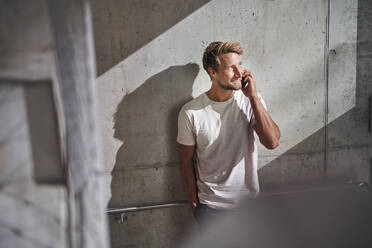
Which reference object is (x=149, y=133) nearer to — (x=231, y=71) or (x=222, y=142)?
(x=222, y=142)

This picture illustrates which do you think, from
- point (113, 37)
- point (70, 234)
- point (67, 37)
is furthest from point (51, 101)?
point (113, 37)

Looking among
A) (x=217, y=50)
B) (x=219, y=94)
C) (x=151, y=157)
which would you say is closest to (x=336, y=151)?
(x=219, y=94)

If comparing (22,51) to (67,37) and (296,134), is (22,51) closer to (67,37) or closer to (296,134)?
(67,37)

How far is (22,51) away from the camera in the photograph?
1027mm

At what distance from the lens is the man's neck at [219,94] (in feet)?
8.44

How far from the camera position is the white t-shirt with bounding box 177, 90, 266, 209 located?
2574mm

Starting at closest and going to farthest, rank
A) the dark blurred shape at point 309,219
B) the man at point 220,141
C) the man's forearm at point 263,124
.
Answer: the man's forearm at point 263,124, the man at point 220,141, the dark blurred shape at point 309,219

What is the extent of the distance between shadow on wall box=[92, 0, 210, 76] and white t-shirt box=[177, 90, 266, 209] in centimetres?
65

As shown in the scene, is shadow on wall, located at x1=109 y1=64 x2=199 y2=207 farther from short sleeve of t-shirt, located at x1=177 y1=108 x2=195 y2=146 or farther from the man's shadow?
short sleeve of t-shirt, located at x1=177 y1=108 x2=195 y2=146

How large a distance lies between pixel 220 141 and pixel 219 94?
0.37 m

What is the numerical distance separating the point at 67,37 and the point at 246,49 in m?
1.96

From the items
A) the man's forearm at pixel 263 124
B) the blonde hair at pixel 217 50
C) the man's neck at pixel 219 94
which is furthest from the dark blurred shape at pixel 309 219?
the blonde hair at pixel 217 50

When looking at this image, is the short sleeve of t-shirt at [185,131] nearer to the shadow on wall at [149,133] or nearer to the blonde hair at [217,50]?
the shadow on wall at [149,133]

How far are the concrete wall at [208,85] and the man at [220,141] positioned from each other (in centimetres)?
22
